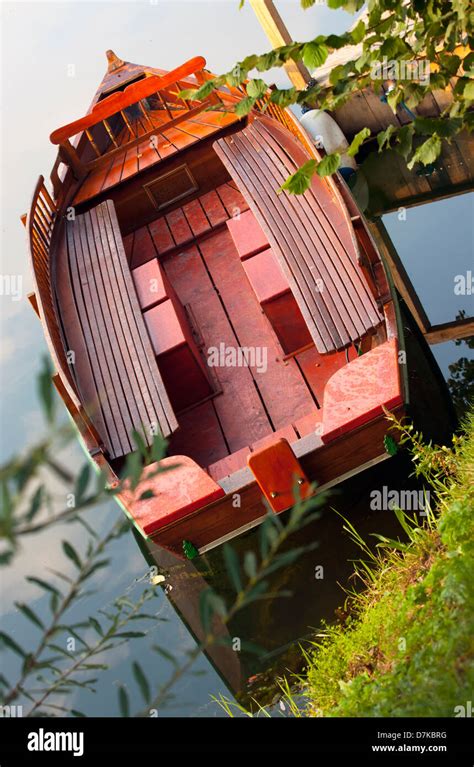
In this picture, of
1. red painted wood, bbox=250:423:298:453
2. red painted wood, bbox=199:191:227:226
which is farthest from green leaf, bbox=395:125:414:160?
red painted wood, bbox=199:191:227:226

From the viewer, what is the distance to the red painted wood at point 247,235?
228 inches

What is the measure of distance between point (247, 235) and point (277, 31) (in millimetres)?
3545

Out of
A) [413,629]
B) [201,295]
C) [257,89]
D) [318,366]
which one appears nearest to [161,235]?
[201,295]

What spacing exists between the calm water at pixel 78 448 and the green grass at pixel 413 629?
0.28 m

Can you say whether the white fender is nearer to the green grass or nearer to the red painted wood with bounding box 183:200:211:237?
the red painted wood with bounding box 183:200:211:237

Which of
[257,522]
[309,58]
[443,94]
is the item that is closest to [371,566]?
[257,522]

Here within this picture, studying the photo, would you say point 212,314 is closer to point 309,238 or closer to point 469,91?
point 309,238

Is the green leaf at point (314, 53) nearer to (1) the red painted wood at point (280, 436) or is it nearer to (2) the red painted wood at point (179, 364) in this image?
(1) the red painted wood at point (280, 436)

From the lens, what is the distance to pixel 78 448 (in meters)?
7.57

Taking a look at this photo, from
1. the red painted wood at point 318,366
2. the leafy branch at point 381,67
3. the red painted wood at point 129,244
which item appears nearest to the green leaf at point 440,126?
the leafy branch at point 381,67

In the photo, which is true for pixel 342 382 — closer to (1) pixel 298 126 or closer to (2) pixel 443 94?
(1) pixel 298 126

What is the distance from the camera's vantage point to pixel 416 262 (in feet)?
24.8

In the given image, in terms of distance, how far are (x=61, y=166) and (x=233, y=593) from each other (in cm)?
417
